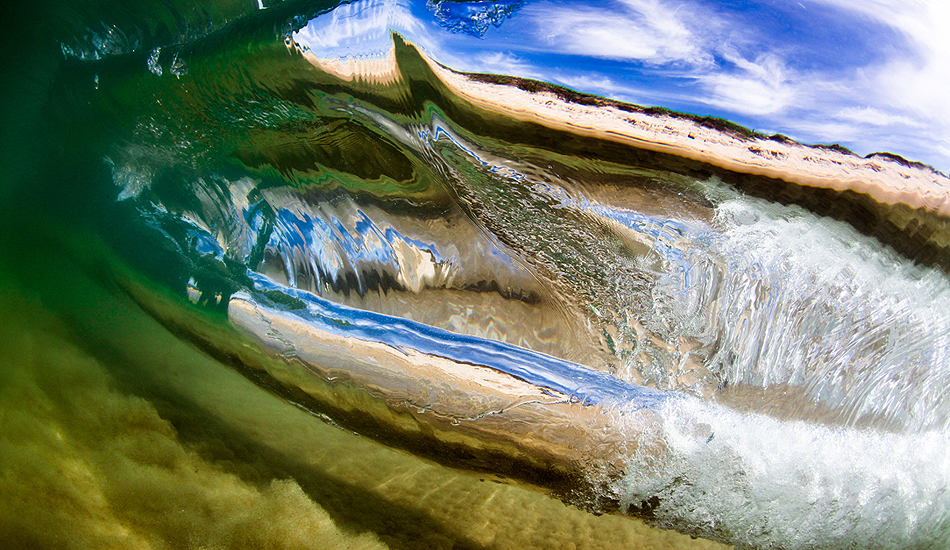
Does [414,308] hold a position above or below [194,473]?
above

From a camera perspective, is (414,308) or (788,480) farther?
(414,308)

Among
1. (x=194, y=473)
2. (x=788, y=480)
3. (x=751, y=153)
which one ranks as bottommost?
(x=194, y=473)

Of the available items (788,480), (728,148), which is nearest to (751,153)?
(728,148)

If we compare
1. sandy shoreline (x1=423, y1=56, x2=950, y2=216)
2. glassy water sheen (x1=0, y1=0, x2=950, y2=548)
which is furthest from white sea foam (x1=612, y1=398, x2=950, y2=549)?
sandy shoreline (x1=423, y1=56, x2=950, y2=216)

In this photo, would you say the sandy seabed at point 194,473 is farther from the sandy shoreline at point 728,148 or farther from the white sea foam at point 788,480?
the sandy shoreline at point 728,148

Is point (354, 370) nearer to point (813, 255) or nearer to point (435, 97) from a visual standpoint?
point (435, 97)

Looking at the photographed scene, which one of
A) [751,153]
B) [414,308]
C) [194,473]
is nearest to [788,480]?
[751,153]

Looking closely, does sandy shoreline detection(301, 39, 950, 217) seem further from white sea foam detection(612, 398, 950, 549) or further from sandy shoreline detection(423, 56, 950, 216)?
white sea foam detection(612, 398, 950, 549)

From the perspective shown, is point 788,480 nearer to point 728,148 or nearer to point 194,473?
point 728,148

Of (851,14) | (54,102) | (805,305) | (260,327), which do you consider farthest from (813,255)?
(54,102)

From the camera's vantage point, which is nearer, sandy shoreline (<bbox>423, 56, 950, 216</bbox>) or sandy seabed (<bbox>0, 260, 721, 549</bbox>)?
sandy shoreline (<bbox>423, 56, 950, 216</bbox>)
